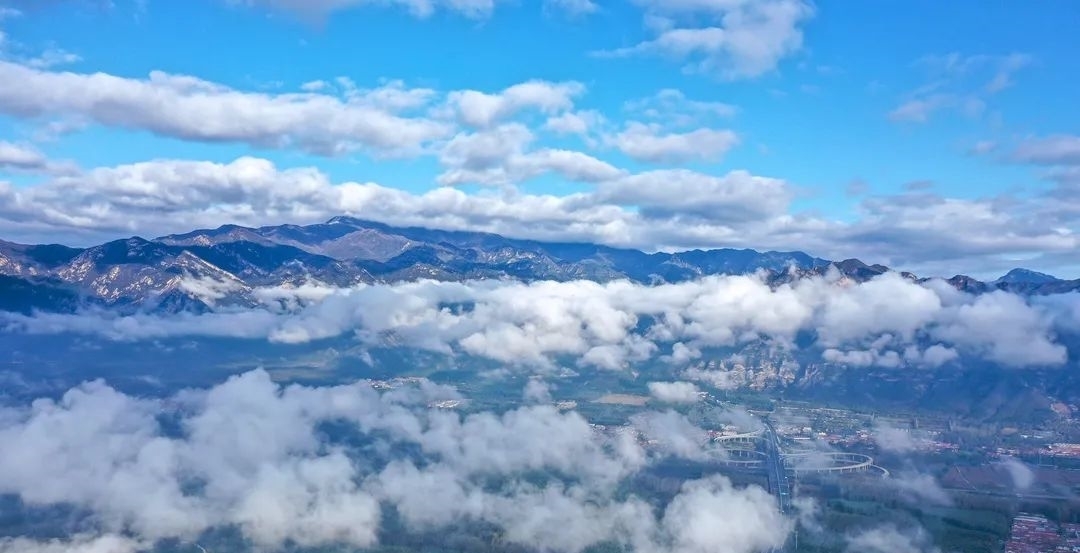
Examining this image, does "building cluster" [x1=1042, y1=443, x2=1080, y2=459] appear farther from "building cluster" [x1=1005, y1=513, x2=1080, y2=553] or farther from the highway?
the highway

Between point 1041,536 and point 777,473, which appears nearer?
point 1041,536

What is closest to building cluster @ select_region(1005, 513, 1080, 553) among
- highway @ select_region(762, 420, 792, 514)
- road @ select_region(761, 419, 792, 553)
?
road @ select_region(761, 419, 792, 553)

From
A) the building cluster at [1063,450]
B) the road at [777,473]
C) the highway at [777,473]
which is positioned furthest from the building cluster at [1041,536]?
the building cluster at [1063,450]

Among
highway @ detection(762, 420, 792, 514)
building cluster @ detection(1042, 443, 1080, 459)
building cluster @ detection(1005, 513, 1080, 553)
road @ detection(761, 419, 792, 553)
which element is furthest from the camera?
building cluster @ detection(1042, 443, 1080, 459)

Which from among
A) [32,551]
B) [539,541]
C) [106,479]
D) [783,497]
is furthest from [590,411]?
[32,551]

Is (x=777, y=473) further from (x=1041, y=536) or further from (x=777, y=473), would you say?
(x=1041, y=536)

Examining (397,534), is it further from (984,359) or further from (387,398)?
(984,359)

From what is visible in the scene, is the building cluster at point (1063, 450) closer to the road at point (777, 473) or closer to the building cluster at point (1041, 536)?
the building cluster at point (1041, 536)

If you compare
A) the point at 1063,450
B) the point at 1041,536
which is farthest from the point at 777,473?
the point at 1063,450
